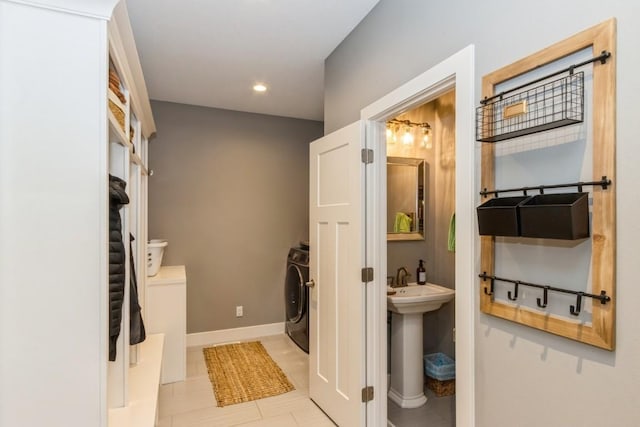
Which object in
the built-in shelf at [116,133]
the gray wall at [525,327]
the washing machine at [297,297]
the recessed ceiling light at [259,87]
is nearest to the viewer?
the gray wall at [525,327]

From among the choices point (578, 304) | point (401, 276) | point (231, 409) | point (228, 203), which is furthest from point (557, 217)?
point (228, 203)

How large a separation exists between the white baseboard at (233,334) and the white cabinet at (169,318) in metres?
0.89

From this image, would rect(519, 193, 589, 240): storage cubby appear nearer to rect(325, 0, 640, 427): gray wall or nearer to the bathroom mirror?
rect(325, 0, 640, 427): gray wall

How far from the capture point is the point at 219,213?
163 inches

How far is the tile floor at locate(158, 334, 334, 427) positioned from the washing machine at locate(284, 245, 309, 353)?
567mm

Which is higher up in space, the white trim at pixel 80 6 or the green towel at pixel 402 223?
the white trim at pixel 80 6

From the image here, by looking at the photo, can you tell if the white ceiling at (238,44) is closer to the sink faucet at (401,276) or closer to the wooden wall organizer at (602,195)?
the wooden wall organizer at (602,195)

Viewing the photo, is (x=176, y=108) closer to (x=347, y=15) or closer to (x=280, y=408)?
(x=347, y=15)

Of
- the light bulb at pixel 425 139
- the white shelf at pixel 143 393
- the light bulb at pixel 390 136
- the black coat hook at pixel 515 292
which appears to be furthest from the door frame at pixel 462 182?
the white shelf at pixel 143 393

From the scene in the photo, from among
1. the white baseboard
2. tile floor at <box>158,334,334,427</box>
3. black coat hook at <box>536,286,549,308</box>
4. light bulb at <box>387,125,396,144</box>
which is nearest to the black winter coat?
tile floor at <box>158,334,334,427</box>

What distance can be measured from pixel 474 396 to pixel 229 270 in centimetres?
327

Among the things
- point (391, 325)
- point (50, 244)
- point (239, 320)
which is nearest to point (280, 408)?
point (391, 325)

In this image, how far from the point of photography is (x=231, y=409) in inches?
104

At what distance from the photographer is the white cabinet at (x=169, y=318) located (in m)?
3.05
